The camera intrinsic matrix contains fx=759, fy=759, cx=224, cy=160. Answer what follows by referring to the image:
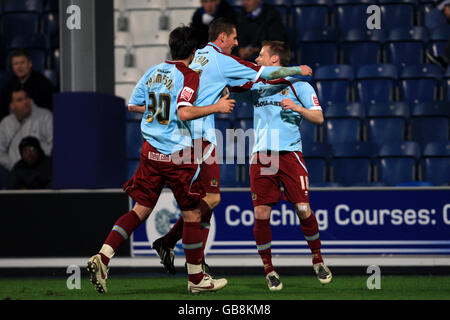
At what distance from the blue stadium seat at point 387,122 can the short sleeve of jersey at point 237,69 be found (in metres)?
4.27

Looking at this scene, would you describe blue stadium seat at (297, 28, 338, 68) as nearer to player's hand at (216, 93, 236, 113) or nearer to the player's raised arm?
the player's raised arm

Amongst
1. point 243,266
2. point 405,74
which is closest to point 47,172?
point 243,266

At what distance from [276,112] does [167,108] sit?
1208mm

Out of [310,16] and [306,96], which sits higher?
[310,16]

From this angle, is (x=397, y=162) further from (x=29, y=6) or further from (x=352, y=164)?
(x=29, y=6)

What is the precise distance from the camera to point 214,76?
6156 millimetres

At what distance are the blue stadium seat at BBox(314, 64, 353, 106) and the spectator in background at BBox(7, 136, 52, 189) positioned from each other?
3.86 metres

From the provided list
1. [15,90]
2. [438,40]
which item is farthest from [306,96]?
[438,40]

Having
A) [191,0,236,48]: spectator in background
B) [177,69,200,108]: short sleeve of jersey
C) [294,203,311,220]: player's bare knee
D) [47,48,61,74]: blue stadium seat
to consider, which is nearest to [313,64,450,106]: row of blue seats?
[191,0,236,48]: spectator in background

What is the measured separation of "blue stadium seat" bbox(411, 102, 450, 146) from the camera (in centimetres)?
995

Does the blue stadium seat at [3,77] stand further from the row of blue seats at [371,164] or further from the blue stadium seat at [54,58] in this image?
the row of blue seats at [371,164]

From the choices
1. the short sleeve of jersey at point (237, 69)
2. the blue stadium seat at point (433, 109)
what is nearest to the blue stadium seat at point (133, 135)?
the blue stadium seat at point (433, 109)

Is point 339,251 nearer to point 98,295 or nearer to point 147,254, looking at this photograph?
point 147,254

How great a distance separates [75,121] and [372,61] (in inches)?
194
